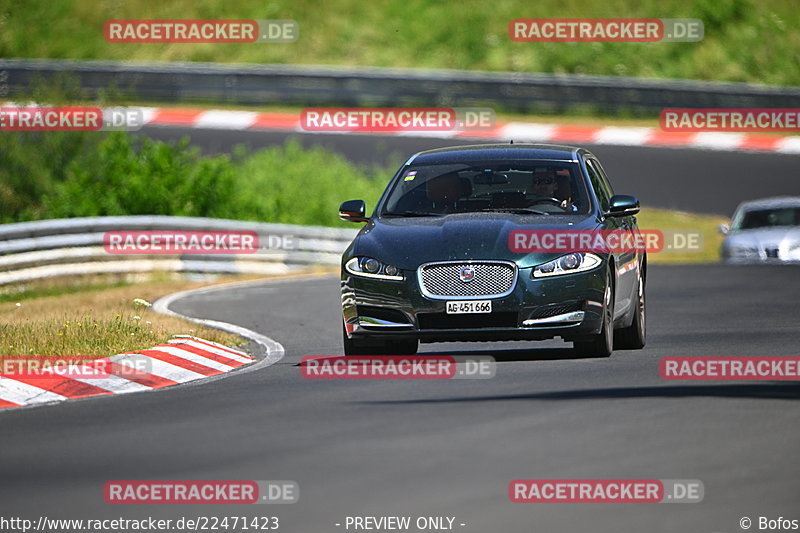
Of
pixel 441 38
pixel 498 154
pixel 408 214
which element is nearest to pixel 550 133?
pixel 441 38

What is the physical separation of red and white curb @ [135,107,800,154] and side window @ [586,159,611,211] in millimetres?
18612

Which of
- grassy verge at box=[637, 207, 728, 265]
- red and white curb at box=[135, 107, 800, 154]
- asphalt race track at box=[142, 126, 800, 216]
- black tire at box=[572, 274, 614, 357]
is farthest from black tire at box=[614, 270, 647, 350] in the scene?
red and white curb at box=[135, 107, 800, 154]

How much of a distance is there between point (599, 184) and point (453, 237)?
2240 millimetres

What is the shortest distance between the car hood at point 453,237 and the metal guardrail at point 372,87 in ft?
75.5

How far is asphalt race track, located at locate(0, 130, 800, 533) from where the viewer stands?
765cm

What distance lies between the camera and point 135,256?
25.6 meters

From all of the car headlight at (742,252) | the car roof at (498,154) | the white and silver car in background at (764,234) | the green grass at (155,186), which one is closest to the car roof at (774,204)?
the white and silver car in background at (764,234)

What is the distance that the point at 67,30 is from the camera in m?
48.7

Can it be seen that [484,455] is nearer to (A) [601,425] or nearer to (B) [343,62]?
(A) [601,425]

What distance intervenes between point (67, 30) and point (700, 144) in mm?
21793

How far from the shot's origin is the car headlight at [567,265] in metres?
12.4

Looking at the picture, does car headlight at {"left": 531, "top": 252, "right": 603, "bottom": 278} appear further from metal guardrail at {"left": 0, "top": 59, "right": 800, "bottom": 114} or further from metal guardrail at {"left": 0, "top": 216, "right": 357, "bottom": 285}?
metal guardrail at {"left": 0, "top": 59, "right": 800, "bottom": 114}

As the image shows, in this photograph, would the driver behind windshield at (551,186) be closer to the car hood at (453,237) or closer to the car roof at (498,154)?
the car roof at (498,154)

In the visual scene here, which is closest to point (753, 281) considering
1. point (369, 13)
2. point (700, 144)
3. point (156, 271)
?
point (156, 271)
